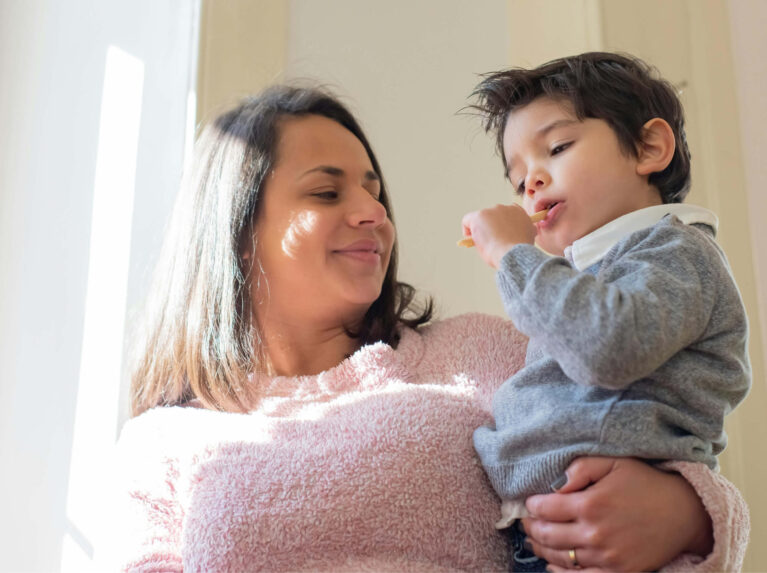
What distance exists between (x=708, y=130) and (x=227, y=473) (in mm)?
1209

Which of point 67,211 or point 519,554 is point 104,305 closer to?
point 67,211

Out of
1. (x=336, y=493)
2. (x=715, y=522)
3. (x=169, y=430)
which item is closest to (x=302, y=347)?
(x=169, y=430)

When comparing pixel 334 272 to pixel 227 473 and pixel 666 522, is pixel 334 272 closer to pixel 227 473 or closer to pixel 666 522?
pixel 227 473

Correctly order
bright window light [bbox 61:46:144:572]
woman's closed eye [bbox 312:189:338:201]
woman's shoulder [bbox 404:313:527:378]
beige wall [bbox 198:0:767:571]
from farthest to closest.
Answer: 1. beige wall [bbox 198:0:767:571]
2. bright window light [bbox 61:46:144:572]
3. woman's closed eye [bbox 312:189:338:201]
4. woman's shoulder [bbox 404:313:527:378]

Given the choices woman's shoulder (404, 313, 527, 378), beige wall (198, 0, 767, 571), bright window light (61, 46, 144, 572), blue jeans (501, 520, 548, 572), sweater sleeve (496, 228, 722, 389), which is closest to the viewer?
sweater sleeve (496, 228, 722, 389)

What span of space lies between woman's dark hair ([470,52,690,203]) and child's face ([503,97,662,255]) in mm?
15

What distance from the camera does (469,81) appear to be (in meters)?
1.91

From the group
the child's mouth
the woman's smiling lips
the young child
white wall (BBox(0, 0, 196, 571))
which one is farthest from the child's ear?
white wall (BBox(0, 0, 196, 571))

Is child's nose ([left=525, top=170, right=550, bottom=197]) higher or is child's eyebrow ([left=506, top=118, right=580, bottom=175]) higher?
child's eyebrow ([left=506, top=118, right=580, bottom=175])

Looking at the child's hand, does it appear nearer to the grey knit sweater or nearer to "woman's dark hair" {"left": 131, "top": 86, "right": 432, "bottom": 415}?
the grey knit sweater

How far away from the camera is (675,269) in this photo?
2.90 ft

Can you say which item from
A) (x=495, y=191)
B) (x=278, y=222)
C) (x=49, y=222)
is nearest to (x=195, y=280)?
(x=278, y=222)

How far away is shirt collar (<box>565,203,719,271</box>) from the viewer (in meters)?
1.00

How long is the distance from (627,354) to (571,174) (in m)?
0.34
